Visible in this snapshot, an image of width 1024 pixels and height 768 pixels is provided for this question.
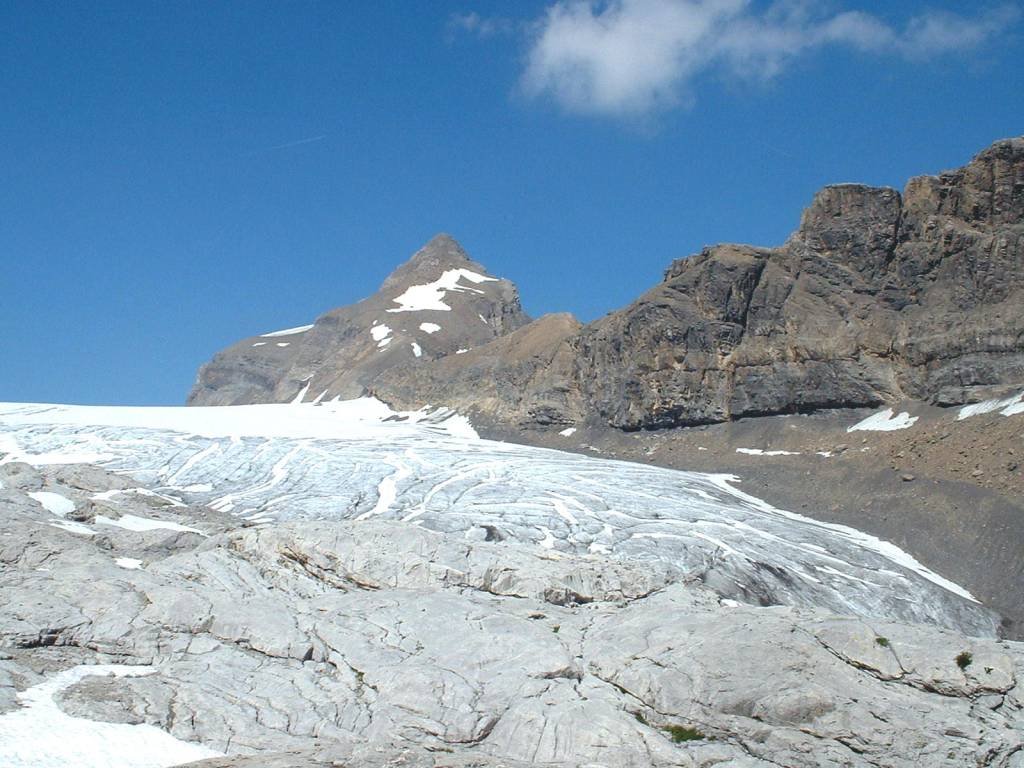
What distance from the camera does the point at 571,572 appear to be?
30.5 m

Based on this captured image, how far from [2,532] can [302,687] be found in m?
15.5

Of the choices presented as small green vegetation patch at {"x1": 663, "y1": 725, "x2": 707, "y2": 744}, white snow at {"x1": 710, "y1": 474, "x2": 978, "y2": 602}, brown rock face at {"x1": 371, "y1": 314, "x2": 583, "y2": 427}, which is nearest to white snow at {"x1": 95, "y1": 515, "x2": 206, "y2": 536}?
small green vegetation patch at {"x1": 663, "y1": 725, "x2": 707, "y2": 744}

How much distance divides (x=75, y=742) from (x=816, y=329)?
83892 millimetres

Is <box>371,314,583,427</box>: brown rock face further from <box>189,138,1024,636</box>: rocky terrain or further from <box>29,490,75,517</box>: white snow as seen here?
<box>29,490,75,517</box>: white snow

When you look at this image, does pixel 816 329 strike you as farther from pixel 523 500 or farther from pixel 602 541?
pixel 602 541

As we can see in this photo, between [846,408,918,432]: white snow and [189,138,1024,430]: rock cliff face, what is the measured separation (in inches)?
87.0

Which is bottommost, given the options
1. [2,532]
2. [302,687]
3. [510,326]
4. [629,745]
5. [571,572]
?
[629,745]

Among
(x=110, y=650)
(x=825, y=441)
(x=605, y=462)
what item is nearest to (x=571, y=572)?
(x=110, y=650)

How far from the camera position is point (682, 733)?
67.3 feet

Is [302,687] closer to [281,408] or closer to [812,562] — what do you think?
[812,562]

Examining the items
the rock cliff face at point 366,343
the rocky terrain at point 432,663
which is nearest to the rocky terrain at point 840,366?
the rocky terrain at point 432,663

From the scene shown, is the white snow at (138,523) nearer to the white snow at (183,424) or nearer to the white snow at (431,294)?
the white snow at (183,424)

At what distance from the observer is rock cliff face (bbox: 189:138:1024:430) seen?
8312 centimetres

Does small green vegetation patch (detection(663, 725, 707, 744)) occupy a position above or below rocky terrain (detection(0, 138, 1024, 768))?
below
